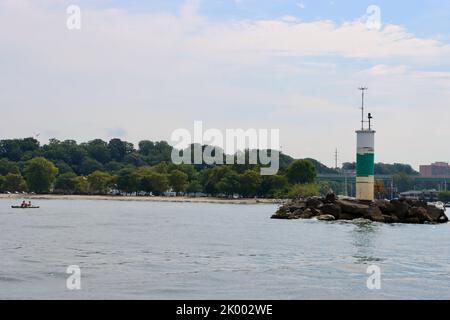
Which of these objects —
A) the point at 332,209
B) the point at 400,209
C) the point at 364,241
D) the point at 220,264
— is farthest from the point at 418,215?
the point at 220,264

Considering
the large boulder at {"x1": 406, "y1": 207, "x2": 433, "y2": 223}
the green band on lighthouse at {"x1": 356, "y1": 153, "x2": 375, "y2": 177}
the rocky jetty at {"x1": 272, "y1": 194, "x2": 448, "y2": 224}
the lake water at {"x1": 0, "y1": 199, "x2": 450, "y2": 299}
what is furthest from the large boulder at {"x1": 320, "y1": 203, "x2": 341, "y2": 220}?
the lake water at {"x1": 0, "y1": 199, "x2": 450, "y2": 299}

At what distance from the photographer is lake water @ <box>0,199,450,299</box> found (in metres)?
33.2

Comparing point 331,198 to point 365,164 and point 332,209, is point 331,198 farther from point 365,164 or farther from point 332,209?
point 365,164

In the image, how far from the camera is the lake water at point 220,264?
3325cm

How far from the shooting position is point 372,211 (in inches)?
3620

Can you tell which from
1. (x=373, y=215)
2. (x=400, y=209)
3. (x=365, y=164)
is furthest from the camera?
(x=400, y=209)

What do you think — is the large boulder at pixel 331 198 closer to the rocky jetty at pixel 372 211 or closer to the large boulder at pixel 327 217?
the rocky jetty at pixel 372 211

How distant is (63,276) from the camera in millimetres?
37125

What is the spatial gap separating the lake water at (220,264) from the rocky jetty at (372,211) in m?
22.7

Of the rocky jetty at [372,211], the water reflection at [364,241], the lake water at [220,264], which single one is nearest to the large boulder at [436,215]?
the rocky jetty at [372,211]

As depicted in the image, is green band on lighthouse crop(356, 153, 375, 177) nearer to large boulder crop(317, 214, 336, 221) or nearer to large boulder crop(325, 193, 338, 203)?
large boulder crop(325, 193, 338, 203)

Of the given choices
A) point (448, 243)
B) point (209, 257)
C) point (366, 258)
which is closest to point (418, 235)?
point (448, 243)

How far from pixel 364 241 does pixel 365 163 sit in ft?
107

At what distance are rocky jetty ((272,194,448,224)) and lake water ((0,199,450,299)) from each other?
22665mm
